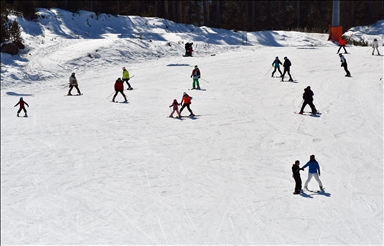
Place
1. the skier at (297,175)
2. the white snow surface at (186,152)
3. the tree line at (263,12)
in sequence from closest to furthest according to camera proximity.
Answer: the white snow surface at (186,152) < the skier at (297,175) < the tree line at (263,12)

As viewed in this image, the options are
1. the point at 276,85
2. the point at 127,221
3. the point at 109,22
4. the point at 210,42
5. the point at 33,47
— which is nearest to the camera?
the point at 127,221

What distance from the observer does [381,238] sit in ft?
42.7

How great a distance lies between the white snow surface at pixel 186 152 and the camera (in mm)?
13281

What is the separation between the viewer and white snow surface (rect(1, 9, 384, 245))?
13.3 m

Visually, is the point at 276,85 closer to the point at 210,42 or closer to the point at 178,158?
the point at 178,158

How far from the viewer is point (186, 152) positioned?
18203mm

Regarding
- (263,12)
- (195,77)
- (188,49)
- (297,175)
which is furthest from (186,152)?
(263,12)

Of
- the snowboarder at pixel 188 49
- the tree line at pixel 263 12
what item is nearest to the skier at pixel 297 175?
the snowboarder at pixel 188 49

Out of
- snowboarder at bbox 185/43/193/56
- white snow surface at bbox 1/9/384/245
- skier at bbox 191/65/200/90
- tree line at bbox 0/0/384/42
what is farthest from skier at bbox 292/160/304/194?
tree line at bbox 0/0/384/42

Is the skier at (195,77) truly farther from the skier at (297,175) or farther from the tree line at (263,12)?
the tree line at (263,12)

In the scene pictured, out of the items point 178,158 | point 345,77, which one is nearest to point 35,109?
point 178,158

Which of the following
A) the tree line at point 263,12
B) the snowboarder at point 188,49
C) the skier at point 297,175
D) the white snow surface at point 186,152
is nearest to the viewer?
the white snow surface at point 186,152

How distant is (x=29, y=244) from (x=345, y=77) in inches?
775

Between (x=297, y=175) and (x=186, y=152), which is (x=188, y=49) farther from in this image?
(x=297, y=175)
